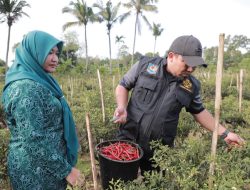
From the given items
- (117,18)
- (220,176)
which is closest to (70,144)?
(220,176)

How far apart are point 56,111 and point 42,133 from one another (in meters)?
0.18

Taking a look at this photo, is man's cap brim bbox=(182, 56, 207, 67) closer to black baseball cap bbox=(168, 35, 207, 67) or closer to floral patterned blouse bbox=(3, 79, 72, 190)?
black baseball cap bbox=(168, 35, 207, 67)

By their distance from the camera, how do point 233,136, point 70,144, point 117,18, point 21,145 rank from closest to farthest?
1. point 21,145
2. point 70,144
3. point 233,136
4. point 117,18

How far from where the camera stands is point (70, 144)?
79.9 inches

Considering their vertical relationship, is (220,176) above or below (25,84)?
below

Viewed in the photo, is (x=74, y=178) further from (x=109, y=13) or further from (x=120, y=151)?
(x=109, y=13)

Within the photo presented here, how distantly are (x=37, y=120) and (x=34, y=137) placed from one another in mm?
104

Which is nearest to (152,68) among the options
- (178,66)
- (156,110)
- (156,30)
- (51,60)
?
(178,66)

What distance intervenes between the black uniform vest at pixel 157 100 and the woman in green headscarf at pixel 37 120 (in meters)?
0.64

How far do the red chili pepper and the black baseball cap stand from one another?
79cm

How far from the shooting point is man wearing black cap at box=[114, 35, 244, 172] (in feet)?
7.41

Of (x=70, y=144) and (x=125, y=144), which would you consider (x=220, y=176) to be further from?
(x=70, y=144)

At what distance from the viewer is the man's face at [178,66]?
2.22 meters

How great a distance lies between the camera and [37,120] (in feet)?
5.65
